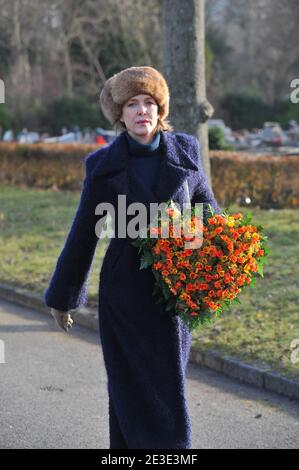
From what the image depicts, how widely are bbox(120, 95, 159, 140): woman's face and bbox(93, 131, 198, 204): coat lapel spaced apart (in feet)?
0.29

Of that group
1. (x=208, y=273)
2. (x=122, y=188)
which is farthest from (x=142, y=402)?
(x=122, y=188)

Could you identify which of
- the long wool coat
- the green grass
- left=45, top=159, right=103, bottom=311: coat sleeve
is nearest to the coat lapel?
the long wool coat

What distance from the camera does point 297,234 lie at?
1173 cm

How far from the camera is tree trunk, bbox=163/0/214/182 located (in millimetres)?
9500

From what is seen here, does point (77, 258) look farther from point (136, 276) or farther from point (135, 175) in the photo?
point (135, 175)

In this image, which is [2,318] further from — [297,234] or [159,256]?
[159,256]

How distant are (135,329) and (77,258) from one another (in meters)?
0.48

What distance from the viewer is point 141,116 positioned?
4414mm

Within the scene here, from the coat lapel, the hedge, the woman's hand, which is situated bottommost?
the hedge

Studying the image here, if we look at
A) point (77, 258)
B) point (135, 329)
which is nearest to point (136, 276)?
point (135, 329)

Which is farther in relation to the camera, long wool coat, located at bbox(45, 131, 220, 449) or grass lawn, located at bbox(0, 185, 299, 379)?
grass lawn, located at bbox(0, 185, 299, 379)

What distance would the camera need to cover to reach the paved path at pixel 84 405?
18.7 feet

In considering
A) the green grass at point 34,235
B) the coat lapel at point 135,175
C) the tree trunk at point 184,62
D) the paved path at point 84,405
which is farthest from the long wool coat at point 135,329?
the tree trunk at point 184,62

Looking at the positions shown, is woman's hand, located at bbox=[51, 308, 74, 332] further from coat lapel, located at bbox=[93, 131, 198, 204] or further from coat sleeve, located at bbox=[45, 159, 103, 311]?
coat lapel, located at bbox=[93, 131, 198, 204]
